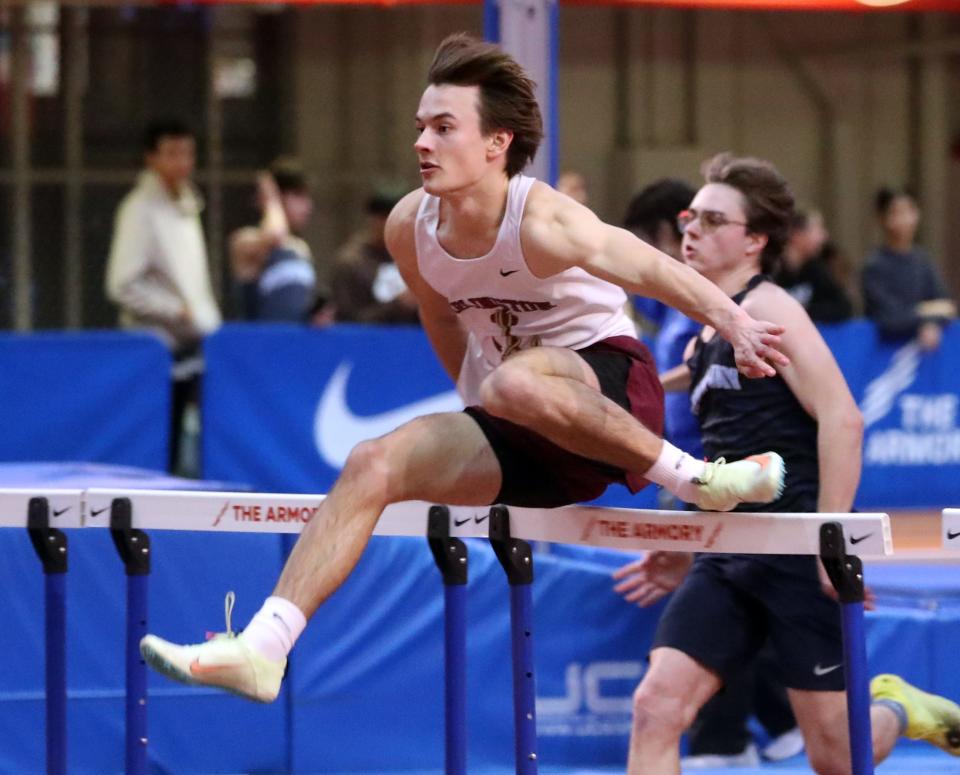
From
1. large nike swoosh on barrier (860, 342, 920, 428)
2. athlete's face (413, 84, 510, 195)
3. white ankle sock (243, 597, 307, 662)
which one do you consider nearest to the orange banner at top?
large nike swoosh on barrier (860, 342, 920, 428)

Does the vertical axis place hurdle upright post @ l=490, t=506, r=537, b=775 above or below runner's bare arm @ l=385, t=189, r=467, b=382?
below

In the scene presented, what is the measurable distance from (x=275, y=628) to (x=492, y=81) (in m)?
1.37

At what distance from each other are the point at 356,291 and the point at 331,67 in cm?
681

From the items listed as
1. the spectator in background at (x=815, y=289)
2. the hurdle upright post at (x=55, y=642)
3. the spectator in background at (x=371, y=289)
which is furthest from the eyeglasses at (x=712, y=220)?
the spectator in background at (x=815, y=289)

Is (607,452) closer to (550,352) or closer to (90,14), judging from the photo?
(550,352)

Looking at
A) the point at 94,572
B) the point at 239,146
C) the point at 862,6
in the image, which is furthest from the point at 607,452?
the point at 239,146

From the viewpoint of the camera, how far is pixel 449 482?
4.05 metres

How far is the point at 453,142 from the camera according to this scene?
4.08m

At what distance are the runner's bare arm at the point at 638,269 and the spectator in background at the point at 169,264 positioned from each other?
5340 millimetres

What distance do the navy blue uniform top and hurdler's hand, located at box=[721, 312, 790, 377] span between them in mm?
658

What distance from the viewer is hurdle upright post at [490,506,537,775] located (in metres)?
4.13

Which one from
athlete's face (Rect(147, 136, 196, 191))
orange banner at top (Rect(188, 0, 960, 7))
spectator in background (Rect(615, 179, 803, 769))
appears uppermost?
orange banner at top (Rect(188, 0, 960, 7))

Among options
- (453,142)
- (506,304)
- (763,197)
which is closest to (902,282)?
(763,197)

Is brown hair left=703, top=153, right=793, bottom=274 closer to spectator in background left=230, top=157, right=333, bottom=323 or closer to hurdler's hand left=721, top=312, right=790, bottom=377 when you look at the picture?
hurdler's hand left=721, top=312, right=790, bottom=377
